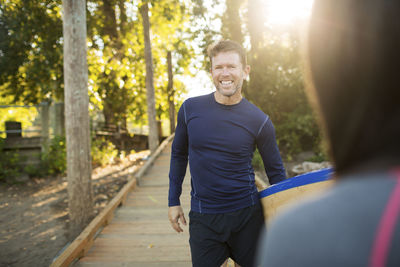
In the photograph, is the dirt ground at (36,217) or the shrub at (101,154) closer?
the dirt ground at (36,217)

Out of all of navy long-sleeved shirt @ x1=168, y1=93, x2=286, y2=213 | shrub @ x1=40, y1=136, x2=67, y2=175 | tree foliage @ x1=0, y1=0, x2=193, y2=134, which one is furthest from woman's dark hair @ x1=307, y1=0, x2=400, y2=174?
shrub @ x1=40, y1=136, x2=67, y2=175

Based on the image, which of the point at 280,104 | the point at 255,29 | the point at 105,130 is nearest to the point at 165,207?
the point at 255,29

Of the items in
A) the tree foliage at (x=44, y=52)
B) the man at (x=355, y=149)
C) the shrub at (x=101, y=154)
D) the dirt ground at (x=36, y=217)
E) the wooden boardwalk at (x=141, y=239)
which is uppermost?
the tree foliage at (x=44, y=52)

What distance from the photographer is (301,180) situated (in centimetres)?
200

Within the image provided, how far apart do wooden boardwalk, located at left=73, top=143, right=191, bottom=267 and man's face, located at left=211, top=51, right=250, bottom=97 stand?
262 centimetres

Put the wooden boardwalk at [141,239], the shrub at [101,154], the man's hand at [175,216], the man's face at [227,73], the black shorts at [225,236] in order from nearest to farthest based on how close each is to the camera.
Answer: the black shorts at [225,236]
the man's face at [227,73]
the man's hand at [175,216]
the wooden boardwalk at [141,239]
the shrub at [101,154]

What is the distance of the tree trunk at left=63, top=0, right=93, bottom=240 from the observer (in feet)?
17.7

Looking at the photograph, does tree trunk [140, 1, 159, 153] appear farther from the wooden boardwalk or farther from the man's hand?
the man's hand

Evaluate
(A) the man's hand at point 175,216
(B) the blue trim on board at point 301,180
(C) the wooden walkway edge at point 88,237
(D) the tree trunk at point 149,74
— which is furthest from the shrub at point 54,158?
(B) the blue trim on board at point 301,180

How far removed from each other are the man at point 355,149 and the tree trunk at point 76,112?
5462mm

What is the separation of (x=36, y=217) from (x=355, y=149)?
837 centimetres

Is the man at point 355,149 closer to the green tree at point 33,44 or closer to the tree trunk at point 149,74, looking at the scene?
the green tree at point 33,44

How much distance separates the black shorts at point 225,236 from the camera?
2025mm

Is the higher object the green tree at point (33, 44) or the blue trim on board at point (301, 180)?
the green tree at point (33, 44)
